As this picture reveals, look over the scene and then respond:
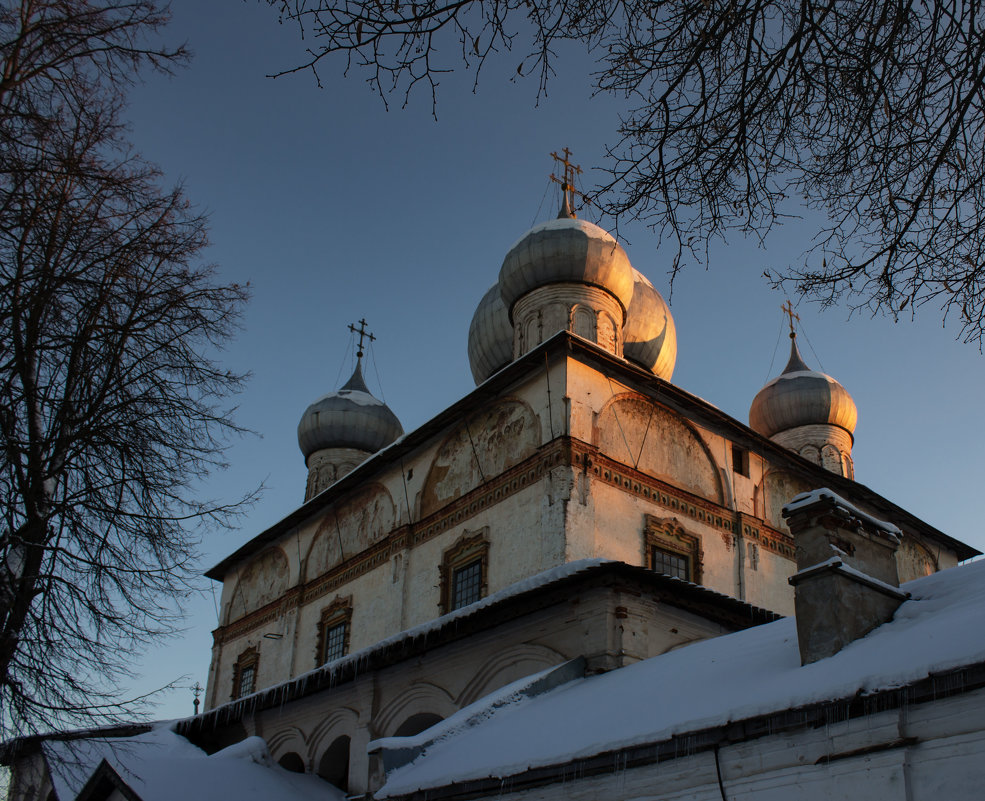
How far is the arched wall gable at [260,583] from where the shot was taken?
22.2m

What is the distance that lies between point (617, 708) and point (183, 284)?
479cm

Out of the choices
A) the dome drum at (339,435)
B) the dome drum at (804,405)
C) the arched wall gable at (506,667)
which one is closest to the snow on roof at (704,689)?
the arched wall gable at (506,667)

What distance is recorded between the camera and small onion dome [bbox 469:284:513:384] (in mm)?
22000

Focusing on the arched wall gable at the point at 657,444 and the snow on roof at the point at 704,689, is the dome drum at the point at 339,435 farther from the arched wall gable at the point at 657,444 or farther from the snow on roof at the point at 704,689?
the snow on roof at the point at 704,689

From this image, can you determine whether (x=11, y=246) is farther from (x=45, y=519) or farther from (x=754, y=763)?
(x=754, y=763)

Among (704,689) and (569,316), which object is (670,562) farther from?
(704,689)

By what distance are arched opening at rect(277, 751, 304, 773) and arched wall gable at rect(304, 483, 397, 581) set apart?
462 cm

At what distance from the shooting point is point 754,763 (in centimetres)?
618

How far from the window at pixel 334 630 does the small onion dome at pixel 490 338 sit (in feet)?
20.3

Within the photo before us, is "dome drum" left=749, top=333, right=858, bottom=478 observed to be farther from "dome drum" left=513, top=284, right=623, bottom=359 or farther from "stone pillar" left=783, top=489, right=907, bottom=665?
"stone pillar" left=783, top=489, right=907, bottom=665

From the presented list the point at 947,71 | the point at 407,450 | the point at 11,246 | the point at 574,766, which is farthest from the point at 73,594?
the point at 407,450

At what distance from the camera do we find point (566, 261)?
19.2 meters

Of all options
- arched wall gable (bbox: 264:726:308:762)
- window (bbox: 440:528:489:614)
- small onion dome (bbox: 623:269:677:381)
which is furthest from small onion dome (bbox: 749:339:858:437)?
arched wall gable (bbox: 264:726:308:762)

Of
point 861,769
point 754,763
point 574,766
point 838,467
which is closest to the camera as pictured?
point 861,769
